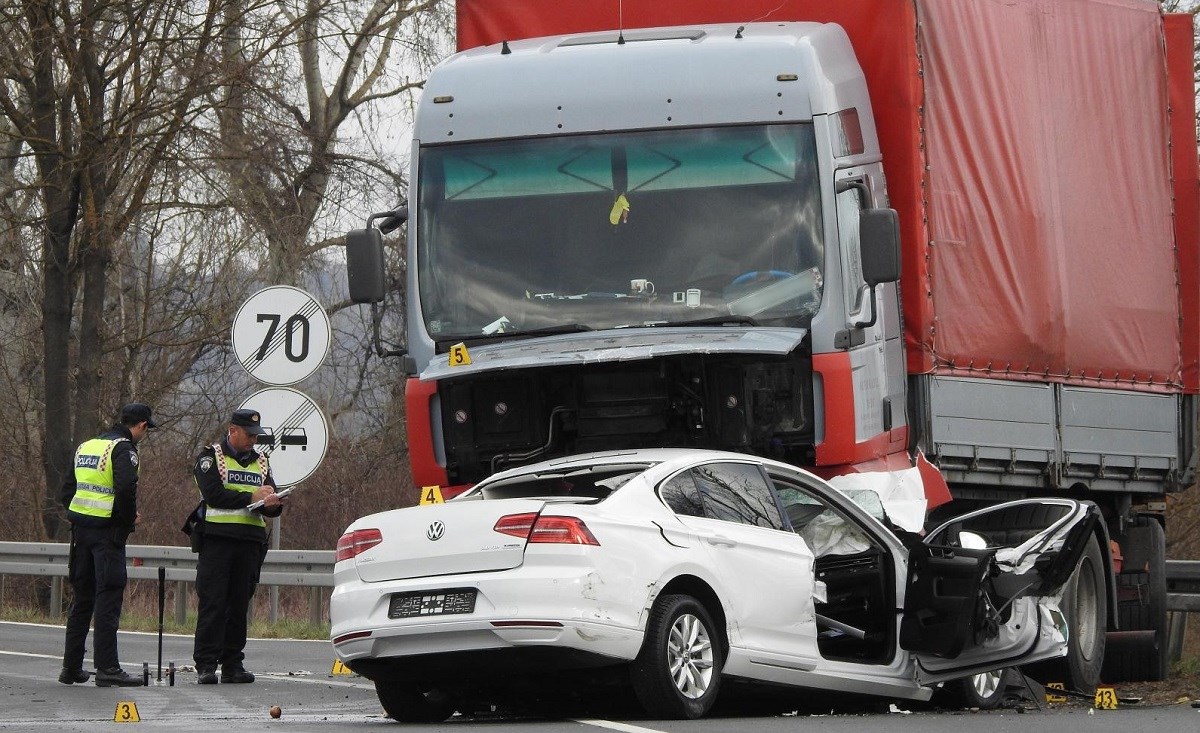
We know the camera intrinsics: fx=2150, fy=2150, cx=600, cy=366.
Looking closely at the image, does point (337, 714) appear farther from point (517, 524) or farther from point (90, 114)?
point (90, 114)

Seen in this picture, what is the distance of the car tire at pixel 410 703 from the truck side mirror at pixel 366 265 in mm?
3207

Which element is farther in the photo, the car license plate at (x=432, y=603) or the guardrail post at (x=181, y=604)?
the guardrail post at (x=181, y=604)

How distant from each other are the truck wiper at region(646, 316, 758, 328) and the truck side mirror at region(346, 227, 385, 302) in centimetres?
183

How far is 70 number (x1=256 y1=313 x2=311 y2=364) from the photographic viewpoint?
47.2 ft

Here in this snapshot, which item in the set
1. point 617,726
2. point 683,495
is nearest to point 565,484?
point 683,495

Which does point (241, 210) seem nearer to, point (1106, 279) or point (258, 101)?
point (258, 101)

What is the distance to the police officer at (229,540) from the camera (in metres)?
13.2

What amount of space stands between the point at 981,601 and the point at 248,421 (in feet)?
15.9

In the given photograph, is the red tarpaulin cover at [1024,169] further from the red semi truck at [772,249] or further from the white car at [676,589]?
the white car at [676,589]

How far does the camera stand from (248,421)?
1336 cm

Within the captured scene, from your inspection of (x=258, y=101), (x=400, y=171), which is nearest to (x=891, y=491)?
(x=258, y=101)

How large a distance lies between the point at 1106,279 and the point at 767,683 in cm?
555

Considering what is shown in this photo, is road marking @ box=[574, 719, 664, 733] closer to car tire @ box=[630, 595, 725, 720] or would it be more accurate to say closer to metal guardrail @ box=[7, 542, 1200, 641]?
car tire @ box=[630, 595, 725, 720]

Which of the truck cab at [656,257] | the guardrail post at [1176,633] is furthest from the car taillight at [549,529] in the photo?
the guardrail post at [1176,633]
